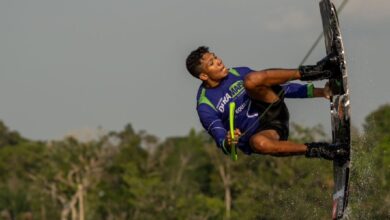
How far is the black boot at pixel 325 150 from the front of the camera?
11.8 metres

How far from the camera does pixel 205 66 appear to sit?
39.6 feet

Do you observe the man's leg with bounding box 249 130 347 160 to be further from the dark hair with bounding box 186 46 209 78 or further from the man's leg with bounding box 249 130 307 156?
the dark hair with bounding box 186 46 209 78

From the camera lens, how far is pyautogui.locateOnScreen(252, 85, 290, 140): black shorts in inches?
480

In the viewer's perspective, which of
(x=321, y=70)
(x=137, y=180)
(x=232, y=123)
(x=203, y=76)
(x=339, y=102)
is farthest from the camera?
(x=137, y=180)

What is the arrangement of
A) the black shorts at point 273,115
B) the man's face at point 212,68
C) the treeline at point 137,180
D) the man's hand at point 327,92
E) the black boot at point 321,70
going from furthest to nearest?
1. the treeline at point 137,180
2. the man's hand at point 327,92
3. the black shorts at point 273,115
4. the man's face at point 212,68
5. the black boot at point 321,70

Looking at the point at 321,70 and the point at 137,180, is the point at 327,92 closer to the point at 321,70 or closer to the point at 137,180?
the point at 321,70

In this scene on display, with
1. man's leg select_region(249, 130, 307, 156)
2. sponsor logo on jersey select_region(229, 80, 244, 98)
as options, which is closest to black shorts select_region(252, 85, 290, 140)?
sponsor logo on jersey select_region(229, 80, 244, 98)

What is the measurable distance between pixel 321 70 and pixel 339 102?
640mm

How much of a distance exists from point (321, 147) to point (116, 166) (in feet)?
201

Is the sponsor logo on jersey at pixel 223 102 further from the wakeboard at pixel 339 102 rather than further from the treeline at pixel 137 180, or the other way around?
the treeline at pixel 137 180

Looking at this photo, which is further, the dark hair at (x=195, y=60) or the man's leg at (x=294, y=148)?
the dark hair at (x=195, y=60)

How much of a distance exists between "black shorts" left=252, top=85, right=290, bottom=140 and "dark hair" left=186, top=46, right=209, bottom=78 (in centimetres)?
66

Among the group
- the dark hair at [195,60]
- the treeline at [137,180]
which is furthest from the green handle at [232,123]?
the treeline at [137,180]

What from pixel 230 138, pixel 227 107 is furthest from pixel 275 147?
pixel 227 107
